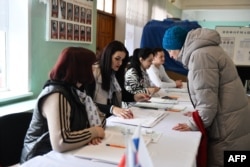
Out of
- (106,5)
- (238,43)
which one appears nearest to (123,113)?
(238,43)

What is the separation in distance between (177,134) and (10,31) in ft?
5.35

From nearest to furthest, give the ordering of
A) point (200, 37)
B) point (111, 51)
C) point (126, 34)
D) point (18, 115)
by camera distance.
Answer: point (18, 115) → point (200, 37) → point (111, 51) → point (126, 34)

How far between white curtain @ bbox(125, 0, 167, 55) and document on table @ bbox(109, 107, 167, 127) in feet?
9.48

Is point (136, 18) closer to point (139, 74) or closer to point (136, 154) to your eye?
point (139, 74)

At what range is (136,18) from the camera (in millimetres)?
4867

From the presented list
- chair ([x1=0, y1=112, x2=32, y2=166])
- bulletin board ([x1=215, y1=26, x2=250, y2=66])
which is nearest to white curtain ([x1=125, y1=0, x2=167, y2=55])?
bulletin board ([x1=215, y1=26, x2=250, y2=66])

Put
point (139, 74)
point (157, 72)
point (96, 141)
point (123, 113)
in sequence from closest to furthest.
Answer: point (96, 141) < point (123, 113) < point (139, 74) < point (157, 72)

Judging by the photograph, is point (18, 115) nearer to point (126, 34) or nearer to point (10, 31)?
point (10, 31)

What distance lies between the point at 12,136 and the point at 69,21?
1.63 meters

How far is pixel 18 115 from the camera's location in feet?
4.92

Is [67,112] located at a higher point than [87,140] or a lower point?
higher

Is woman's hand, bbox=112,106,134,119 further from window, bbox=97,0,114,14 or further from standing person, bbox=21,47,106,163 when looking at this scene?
window, bbox=97,0,114,14

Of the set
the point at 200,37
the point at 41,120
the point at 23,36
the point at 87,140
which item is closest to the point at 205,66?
the point at 200,37

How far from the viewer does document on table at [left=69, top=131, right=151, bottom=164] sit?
1113 millimetres
